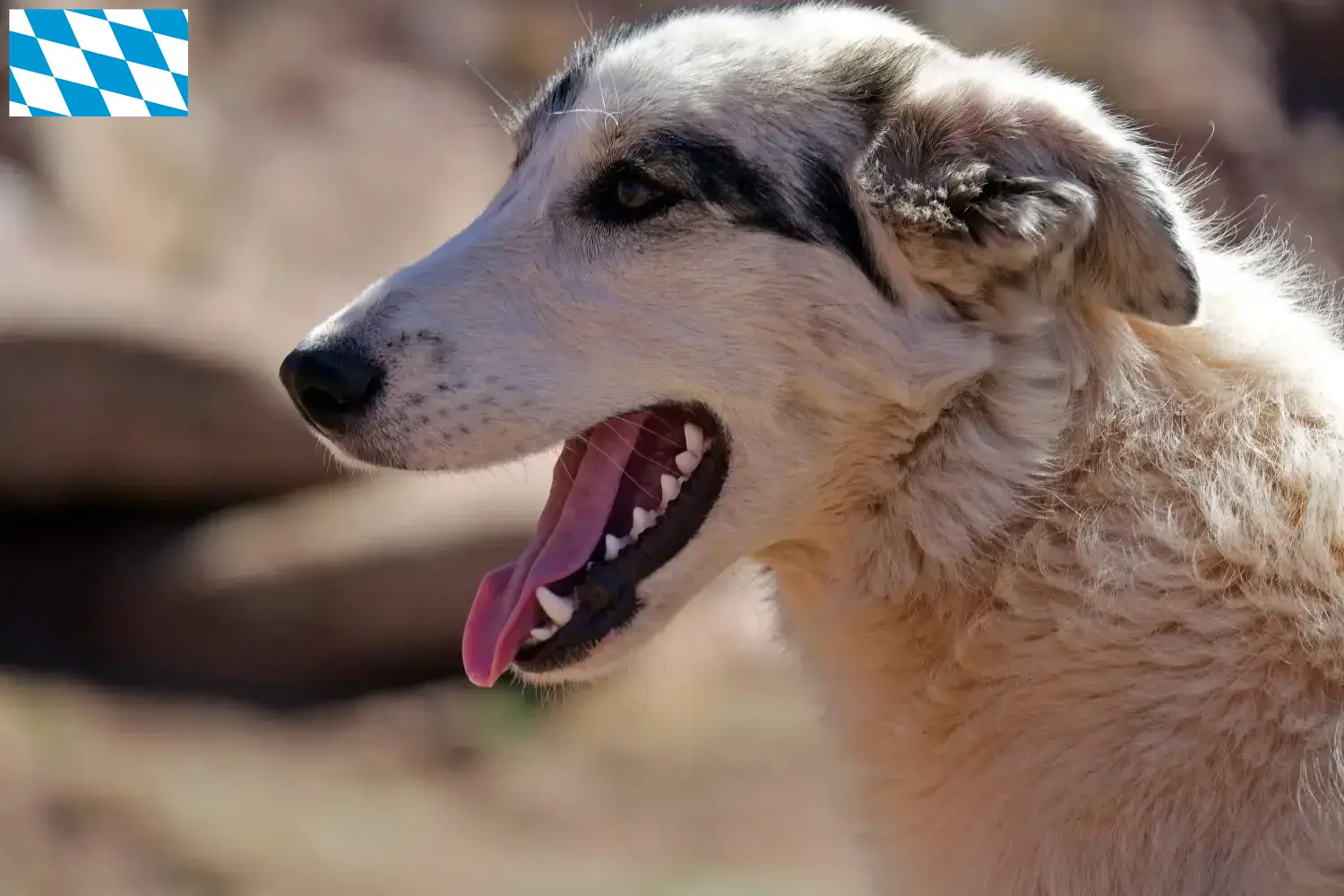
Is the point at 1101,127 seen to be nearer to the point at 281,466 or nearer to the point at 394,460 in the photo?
the point at 394,460

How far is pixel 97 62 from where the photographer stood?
8461 millimetres

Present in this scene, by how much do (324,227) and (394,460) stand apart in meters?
7.05

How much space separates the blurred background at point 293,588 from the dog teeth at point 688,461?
2377mm

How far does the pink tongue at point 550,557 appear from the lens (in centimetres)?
271

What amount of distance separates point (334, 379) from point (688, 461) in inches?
26.6

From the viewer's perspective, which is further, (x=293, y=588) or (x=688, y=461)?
(x=293, y=588)

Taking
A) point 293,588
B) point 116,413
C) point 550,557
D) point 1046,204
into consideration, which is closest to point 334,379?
point 550,557

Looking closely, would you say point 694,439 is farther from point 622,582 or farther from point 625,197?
point 625,197

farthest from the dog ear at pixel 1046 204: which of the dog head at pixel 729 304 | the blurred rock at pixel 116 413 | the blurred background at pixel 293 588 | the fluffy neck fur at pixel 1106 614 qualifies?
→ the blurred rock at pixel 116 413

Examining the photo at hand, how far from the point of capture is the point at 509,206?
2.86 m

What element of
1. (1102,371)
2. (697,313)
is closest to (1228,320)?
(1102,371)

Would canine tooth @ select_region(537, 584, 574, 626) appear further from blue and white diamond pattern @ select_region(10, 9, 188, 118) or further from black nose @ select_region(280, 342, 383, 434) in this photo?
blue and white diamond pattern @ select_region(10, 9, 188, 118)

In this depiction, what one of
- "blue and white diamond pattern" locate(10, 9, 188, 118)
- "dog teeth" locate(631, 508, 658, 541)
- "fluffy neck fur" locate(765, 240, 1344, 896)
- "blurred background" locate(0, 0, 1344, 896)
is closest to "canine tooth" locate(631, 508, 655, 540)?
"dog teeth" locate(631, 508, 658, 541)

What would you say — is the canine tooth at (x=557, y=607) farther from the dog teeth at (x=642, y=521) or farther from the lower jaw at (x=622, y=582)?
the dog teeth at (x=642, y=521)
